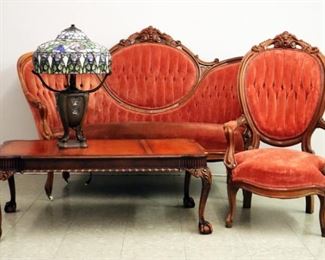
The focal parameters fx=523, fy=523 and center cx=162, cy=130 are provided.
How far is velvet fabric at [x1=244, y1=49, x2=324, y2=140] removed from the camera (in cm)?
366

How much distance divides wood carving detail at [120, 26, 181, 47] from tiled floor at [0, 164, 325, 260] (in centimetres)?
124

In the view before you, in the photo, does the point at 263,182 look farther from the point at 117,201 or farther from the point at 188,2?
the point at 188,2

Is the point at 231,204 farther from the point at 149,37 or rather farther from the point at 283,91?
the point at 149,37

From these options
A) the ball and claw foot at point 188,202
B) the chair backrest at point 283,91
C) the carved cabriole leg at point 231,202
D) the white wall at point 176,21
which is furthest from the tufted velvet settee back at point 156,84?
the carved cabriole leg at point 231,202

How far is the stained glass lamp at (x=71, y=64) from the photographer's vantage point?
3.06 metres

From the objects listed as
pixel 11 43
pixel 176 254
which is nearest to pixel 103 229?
pixel 176 254

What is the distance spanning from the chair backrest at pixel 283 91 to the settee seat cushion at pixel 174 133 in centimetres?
28

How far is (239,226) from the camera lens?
3354mm

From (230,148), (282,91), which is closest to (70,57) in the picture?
(230,148)

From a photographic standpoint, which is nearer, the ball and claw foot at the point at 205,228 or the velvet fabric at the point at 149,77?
the ball and claw foot at the point at 205,228

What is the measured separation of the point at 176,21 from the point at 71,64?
5.91 ft

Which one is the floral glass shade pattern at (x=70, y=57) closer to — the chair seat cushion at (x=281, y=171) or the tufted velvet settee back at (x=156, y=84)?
the chair seat cushion at (x=281, y=171)

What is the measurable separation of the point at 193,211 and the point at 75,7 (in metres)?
2.15

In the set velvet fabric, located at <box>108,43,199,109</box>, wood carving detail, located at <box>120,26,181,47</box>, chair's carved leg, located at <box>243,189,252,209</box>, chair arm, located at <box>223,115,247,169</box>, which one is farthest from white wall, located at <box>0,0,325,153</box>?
chair arm, located at <box>223,115,247,169</box>
